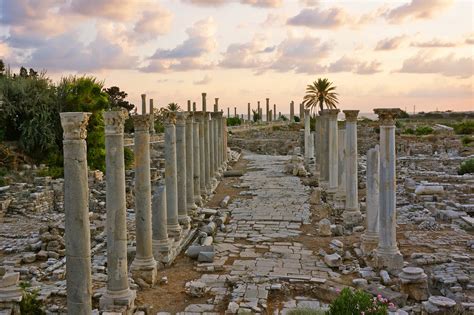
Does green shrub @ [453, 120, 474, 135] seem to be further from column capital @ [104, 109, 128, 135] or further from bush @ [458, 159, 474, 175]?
column capital @ [104, 109, 128, 135]

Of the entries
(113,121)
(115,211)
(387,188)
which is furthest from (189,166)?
(113,121)

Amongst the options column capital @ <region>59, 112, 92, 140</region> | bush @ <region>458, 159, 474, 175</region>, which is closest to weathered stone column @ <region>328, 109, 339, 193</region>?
bush @ <region>458, 159, 474, 175</region>

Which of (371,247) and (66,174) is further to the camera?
(371,247)

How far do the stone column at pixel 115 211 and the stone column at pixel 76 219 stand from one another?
1572mm

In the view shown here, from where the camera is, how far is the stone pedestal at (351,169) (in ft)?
50.1

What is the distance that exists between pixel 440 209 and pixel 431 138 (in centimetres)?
2797

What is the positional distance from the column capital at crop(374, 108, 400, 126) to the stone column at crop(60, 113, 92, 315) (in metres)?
6.57

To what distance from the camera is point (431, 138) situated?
4347cm

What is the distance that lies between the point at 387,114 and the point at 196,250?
17.4ft

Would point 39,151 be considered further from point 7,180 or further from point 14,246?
point 14,246

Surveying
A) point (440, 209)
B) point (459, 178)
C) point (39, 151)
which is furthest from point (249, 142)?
point (440, 209)

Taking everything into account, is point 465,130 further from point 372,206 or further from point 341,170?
point 372,206

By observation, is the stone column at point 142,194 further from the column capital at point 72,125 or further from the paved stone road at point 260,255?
the column capital at point 72,125

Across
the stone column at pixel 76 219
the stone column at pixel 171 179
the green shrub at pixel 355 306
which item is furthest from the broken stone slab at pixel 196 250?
the green shrub at pixel 355 306
